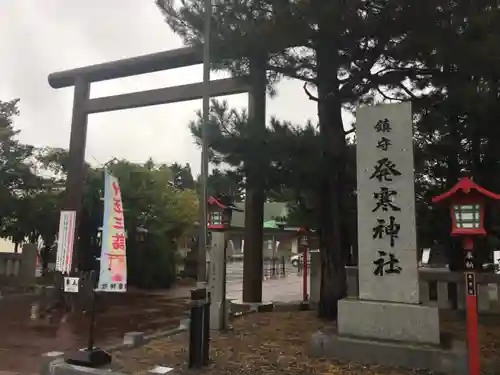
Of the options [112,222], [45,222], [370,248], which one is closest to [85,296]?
[112,222]

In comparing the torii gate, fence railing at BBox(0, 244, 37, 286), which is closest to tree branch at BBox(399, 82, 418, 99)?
the torii gate

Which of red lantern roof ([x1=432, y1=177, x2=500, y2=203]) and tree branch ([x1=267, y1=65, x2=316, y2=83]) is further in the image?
tree branch ([x1=267, y1=65, x2=316, y2=83])

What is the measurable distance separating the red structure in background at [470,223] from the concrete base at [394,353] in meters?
0.49

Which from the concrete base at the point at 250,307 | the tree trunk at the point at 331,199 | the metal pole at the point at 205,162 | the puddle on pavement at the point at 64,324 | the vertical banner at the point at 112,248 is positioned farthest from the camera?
the concrete base at the point at 250,307

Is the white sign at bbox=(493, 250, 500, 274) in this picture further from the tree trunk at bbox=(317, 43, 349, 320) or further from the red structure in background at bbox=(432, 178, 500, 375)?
the red structure in background at bbox=(432, 178, 500, 375)

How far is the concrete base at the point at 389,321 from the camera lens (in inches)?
230

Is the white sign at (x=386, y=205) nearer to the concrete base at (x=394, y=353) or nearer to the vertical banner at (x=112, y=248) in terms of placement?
the concrete base at (x=394, y=353)

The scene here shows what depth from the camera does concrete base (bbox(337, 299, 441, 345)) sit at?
19.1ft

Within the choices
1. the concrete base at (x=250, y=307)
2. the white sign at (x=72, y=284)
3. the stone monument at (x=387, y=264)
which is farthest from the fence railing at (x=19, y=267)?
the stone monument at (x=387, y=264)

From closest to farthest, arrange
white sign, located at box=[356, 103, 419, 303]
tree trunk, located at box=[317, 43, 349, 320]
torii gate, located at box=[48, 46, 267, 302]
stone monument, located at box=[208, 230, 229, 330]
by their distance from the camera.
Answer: white sign, located at box=[356, 103, 419, 303] < tree trunk, located at box=[317, 43, 349, 320] < stone monument, located at box=[208, 230, 229, 330] < torii gate, located at box=[48, 46, 267, 302]

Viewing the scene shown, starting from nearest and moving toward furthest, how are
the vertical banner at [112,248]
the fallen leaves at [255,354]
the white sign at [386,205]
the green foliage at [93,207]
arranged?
the fallen leaves at [255,354], the vertical banner at [112,248], the white sign at [386,205], the green foliage at [93,207]

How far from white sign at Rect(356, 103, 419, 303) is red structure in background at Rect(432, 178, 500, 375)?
1048 mm

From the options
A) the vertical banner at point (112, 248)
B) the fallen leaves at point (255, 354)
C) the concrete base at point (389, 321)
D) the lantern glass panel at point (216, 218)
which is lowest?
the fallen leaves at point (255, 354)

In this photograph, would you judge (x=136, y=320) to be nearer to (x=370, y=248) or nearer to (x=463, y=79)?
(x=370, y=248)
